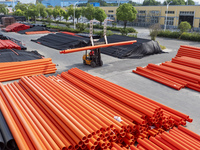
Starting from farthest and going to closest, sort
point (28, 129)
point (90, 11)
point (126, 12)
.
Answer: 1. point (90, 11)
2. point (126, 12)
3. point (28, 129)

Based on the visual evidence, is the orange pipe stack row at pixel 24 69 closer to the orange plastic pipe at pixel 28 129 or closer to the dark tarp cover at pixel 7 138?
the orange plastic pipe at pixel 28 129

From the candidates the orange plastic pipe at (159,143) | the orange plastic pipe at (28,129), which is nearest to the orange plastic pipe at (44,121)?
the orange plastic pipe at (28,129)

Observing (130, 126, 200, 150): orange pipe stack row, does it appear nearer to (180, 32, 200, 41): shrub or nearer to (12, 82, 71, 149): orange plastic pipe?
(12, 82, 71, 149): orange plastic pipe

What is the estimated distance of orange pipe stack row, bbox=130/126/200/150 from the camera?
680 centimetres

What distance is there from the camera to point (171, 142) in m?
7.00

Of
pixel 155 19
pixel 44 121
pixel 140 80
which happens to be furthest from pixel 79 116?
pixel 155 19

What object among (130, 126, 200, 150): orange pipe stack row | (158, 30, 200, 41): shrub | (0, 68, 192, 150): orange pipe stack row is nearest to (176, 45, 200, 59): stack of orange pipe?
(0, 68, 192, 150): orange pipe stack row

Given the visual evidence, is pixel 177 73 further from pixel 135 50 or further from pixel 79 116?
pixel 79 116

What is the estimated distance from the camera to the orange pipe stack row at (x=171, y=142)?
680cm

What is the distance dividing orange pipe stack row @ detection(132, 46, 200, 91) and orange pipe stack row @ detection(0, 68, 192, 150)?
16.2ft

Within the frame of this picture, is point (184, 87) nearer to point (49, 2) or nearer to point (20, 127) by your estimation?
point (20, 127)

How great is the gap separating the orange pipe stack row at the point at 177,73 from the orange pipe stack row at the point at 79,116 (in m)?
4.93

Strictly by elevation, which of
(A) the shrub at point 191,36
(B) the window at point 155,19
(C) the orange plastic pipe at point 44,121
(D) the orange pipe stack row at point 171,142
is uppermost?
(B) the window at point 155,19

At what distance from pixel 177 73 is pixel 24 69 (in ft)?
38.5
